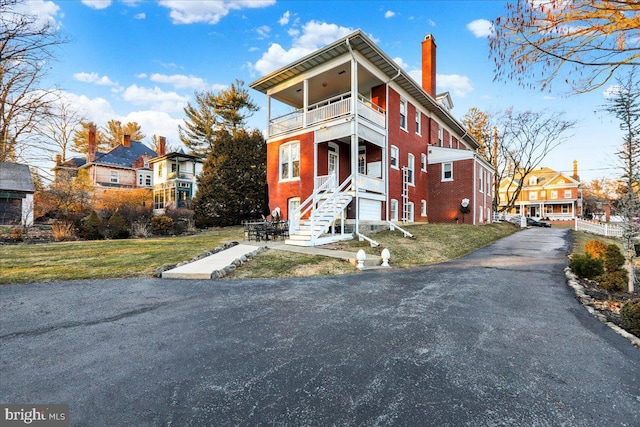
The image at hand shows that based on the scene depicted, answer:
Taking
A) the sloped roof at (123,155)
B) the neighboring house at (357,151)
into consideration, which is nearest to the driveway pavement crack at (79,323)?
the neighboring house at (357,151)

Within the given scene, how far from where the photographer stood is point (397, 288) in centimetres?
597

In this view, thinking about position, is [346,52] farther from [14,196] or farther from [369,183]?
[14,196]

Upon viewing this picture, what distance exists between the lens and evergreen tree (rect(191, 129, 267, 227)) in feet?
72.7

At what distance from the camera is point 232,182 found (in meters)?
22.8

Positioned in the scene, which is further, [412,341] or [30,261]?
[30,261]

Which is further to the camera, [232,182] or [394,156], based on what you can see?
[232,182]

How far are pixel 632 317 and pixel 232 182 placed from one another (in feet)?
73.5

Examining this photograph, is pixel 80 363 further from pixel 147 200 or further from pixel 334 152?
pixel 147 200

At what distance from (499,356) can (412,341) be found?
909 mm

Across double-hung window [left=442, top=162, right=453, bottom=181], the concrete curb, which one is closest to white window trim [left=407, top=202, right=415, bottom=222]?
double-hung window [left=442, top=162, right=453, bottom=181]

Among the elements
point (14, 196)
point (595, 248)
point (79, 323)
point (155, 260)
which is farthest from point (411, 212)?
point (14, 196)

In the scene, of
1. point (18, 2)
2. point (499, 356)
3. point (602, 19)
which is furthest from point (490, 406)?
point (18, 2)

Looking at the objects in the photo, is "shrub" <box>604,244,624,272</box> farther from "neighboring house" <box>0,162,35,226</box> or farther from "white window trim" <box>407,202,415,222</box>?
"neighboring house" <box>0,162,35,226</box>

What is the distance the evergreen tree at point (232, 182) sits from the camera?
22.2 meters
